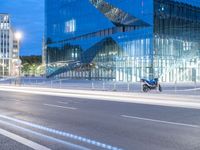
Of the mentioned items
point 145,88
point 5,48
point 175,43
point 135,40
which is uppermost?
point 5,48

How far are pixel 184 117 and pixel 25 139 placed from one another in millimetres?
7373

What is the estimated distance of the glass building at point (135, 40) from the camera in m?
61.1

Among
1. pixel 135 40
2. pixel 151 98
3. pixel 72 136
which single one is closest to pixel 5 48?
pixel 135 40

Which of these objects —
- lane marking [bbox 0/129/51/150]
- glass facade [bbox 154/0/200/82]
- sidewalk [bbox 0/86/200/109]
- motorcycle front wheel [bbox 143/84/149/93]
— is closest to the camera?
lane marking [bbox 0/129/51/150]

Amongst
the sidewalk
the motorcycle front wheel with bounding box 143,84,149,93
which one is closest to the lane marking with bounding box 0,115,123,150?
the sidewalk

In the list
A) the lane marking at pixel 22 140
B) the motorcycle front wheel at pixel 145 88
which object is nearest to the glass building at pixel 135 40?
the motorcycle front wheel at pixel 145 88

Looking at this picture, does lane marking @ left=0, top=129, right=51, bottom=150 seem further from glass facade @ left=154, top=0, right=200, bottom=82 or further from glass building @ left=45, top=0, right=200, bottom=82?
glass facade @ left=154, top=0, right=200, bottom=82

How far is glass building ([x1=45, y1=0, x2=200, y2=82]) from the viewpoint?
200 ft

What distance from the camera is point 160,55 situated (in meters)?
60.8

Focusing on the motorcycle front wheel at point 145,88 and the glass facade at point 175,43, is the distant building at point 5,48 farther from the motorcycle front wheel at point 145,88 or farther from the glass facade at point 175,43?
the motorcycle front wheel at point 145,88

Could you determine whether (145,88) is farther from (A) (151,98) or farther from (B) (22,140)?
(B) (22,140)

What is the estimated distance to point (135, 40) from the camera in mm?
64062

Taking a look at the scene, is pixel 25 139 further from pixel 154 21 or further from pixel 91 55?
pixel 91 55

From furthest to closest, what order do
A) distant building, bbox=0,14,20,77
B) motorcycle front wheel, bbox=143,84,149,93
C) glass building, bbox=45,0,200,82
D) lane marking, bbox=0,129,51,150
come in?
distant building, bbox=0,14,20,77, glass building, bbox=45,0,200,82, motorcycle front wheel, bbox=143,84,149,93, lane marking, bbox=0,129,51,150
